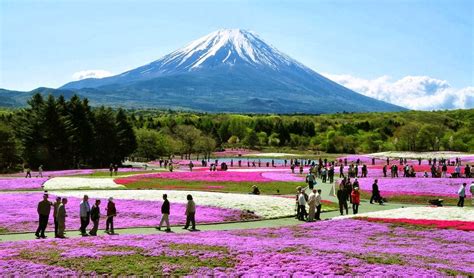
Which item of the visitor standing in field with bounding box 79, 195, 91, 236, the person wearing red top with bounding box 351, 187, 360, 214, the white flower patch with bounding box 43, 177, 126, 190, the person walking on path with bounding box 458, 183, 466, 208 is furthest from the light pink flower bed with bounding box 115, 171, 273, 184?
the visitor standing in field with bounding box 79, 195, 91, 236

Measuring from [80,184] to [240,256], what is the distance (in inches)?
1475

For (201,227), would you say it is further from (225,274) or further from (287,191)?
(287,191)

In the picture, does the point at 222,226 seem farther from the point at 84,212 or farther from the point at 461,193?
the point at 461,193

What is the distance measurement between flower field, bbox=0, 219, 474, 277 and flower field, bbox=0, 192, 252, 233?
A: 705 centimetres

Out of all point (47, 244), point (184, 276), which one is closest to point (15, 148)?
point (47, 244)

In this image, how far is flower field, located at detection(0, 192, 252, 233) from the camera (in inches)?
1236

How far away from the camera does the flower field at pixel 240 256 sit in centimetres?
1898

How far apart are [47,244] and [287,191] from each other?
1256 inches

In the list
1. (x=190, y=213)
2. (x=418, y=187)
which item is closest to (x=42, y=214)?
(x=190, y=213)

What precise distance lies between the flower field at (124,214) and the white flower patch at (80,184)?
1211cm

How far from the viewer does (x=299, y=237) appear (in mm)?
27109

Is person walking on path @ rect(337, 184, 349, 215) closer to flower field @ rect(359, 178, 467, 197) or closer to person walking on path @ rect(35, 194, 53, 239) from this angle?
flower field @ rect(359, 178, 467, 197)

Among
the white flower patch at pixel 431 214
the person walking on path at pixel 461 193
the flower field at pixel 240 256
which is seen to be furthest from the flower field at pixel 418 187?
the flower field at pixel 240 256

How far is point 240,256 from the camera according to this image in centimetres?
2091
